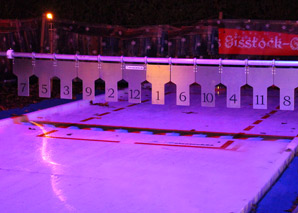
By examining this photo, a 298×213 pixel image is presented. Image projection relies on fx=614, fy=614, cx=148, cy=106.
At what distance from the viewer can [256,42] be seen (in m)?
14.8

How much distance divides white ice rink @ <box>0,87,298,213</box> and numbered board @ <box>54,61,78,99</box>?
30.0 inches

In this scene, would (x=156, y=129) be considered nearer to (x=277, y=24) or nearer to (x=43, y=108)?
(x=43, y=108)

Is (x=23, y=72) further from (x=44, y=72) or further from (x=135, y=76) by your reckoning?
(x=135, y=76)

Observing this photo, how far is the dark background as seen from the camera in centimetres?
1811

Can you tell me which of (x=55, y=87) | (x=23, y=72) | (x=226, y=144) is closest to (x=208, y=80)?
(x=226, y=144)

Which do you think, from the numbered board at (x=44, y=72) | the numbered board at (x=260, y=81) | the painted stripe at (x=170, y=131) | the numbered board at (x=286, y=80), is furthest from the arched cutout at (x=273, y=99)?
the numbered board at (x=44, y=72)

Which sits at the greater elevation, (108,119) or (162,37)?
(162,37)

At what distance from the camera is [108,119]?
11.3m

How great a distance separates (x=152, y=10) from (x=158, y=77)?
990 cm

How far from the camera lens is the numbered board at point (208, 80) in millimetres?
8773

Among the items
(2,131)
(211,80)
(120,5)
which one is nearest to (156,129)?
(211,80)

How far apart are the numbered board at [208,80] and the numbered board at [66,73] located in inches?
76.4

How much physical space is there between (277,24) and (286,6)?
3581 millimetres

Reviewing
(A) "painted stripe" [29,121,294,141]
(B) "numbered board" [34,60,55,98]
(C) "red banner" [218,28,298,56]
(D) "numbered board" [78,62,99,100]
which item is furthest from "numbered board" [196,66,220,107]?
(C) "red banner" [218,28,298,56]
